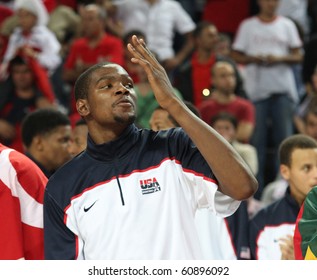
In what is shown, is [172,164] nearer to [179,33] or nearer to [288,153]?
[288,153]

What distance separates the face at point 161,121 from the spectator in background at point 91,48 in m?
4.08

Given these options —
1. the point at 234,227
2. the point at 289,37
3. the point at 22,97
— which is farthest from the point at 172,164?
the point at 289,37

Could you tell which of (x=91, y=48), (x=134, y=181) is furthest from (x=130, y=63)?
(x=134, y=181)

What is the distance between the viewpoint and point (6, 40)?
33.2ft

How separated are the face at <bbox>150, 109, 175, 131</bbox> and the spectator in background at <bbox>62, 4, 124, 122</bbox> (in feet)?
13.4

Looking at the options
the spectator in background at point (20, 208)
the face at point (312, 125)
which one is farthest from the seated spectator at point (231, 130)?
the spectator in background at point (20, 208)

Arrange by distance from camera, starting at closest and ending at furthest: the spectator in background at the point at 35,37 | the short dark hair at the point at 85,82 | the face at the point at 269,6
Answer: the short dark hair at the point at 85,82, the spectator in background at the point at 35,37, the face at the point at 269,6

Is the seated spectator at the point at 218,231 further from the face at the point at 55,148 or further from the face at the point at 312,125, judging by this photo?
the face at the point at 312,125

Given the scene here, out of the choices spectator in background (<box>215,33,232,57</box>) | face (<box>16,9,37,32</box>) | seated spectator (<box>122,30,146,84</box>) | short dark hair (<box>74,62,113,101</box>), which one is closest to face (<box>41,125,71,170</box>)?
short dark hair (<box>74,62,113,101</box>)

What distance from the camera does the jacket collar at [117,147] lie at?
361 cm

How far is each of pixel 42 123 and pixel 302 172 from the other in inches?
68.4

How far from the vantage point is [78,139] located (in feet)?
17.3

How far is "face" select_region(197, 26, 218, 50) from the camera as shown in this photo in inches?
357

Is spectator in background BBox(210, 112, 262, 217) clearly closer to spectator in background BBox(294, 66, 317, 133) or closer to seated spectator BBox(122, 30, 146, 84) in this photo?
spectator in background BBox(294, 66, 317, 133)
